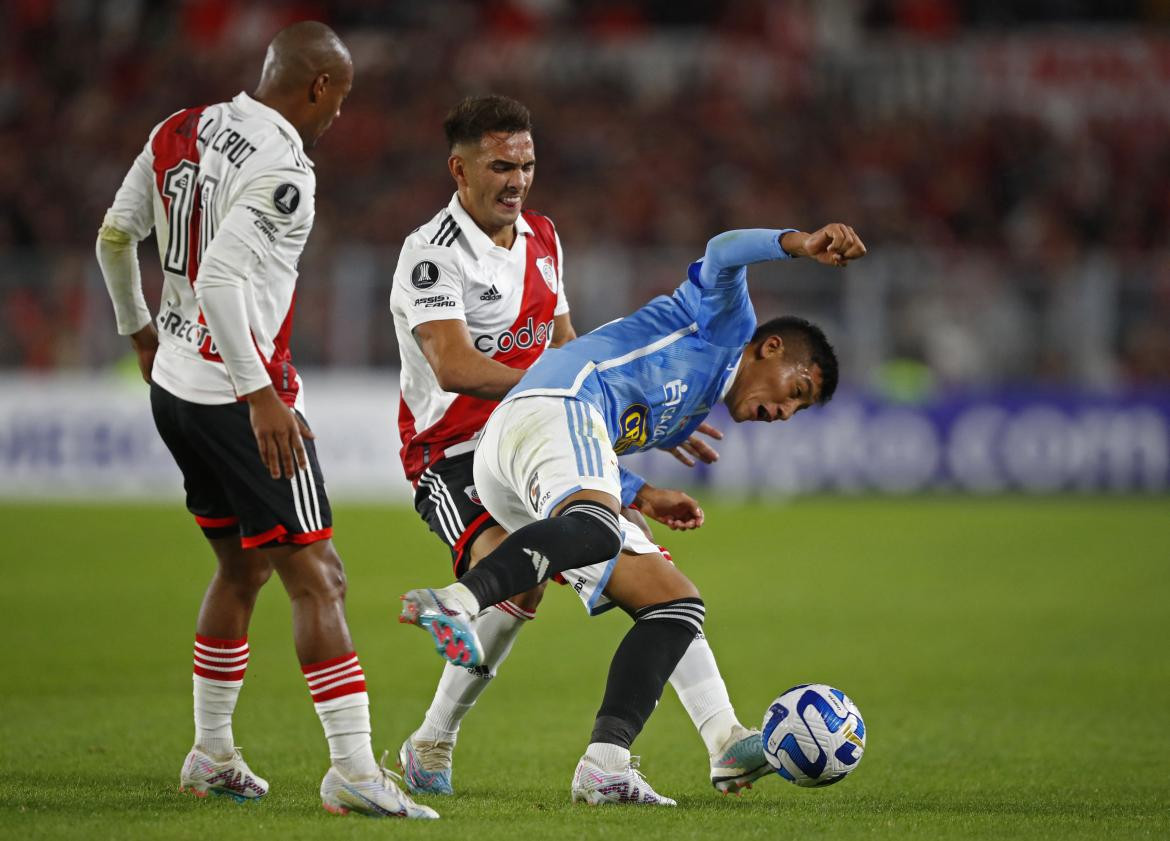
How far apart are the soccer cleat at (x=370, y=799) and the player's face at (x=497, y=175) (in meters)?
2.21

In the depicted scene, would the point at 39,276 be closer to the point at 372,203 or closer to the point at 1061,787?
the point at 372,203

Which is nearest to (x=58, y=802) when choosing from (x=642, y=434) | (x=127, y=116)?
(x=642, y=434)

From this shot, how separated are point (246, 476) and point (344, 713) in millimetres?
845

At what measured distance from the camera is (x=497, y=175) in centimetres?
626

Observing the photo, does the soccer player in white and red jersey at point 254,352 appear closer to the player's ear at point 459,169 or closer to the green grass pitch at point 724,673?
the green grass pitch at point 724,673

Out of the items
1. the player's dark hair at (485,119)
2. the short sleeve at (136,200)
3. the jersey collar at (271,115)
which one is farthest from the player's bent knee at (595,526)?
the short sleeve at (136,200)

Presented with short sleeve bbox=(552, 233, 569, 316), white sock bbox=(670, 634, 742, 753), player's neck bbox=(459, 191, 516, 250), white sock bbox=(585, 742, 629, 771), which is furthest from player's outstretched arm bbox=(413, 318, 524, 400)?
white sock bbox=(585, 742, 629, 771)

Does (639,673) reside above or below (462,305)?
below

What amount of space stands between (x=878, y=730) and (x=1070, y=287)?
13.9 m

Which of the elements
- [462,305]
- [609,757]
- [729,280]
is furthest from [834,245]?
[609,757]

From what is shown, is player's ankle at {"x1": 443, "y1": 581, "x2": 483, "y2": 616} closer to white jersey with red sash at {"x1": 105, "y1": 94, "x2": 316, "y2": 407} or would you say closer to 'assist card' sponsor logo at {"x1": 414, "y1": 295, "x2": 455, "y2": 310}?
white jersey with red sash at {"x1": 105, "y1": 94, "x2": 316, "y2": 407}

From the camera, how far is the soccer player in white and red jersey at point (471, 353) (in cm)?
593

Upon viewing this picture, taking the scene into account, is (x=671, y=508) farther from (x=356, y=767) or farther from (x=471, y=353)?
(x=356, y=767)

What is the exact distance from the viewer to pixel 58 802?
17.9ft
